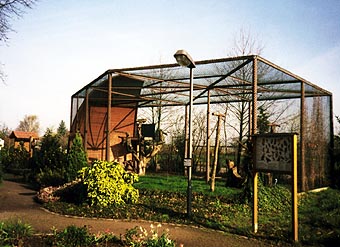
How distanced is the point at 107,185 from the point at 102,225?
1.80 m

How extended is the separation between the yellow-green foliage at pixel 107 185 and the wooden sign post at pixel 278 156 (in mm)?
3761

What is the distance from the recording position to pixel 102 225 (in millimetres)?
6586

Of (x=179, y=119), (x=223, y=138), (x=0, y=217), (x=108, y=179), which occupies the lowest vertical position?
(x=0, y=217)

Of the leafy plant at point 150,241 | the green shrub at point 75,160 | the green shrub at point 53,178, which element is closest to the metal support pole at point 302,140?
the leafy plant at point 150,241

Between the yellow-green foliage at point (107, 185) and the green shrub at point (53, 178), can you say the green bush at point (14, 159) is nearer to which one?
the green shrub at point (53, 178)

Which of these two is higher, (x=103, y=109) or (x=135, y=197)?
(x=103, y=109)

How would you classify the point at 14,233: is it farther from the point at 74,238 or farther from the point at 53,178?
the point at 53,178

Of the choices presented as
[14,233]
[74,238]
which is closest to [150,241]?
[74,238]

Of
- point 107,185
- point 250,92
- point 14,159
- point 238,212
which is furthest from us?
point 14,159

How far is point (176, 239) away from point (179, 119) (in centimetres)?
1530

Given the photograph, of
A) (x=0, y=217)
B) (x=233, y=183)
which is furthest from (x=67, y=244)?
(x=233, y=183)

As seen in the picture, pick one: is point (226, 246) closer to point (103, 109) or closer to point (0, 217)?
point (0, 217)

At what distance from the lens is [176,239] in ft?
18.4

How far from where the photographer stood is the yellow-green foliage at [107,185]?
819 cm
